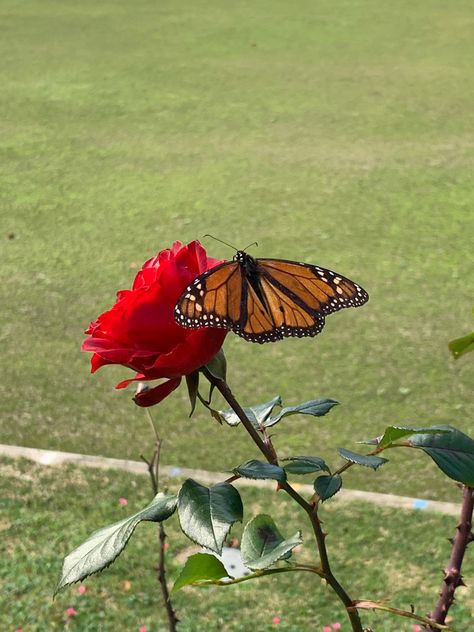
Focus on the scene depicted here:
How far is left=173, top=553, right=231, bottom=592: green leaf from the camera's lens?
89cm

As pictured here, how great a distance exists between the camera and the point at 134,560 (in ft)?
8.80

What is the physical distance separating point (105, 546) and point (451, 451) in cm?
34

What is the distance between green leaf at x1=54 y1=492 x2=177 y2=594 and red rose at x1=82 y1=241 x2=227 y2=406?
4.0 inches

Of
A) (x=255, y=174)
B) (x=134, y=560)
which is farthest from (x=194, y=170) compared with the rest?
(x=134, y=560)

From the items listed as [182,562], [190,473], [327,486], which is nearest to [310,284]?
[327,486]

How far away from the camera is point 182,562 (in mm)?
2611

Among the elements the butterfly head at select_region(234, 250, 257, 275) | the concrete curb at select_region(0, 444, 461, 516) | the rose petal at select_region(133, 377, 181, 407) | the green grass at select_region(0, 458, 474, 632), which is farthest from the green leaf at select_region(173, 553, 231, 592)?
the concrete curb at select_region(0, 444, 461, 516)

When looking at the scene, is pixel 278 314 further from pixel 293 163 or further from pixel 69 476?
pixel 293 163

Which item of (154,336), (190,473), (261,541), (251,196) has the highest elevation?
(154,336)

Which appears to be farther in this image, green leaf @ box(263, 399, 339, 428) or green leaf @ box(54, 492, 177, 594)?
green leaf @ box(263, 399, 339, 428)

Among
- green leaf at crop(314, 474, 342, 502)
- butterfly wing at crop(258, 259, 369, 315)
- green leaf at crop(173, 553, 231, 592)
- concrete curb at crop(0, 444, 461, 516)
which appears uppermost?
butterfly wing at crop(258, 259, 369, 315)

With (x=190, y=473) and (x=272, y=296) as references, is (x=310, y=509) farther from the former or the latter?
(x=190, y=473)

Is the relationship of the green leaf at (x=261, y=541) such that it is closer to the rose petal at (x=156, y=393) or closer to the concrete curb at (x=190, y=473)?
the rose petal at (x=156, y=393)

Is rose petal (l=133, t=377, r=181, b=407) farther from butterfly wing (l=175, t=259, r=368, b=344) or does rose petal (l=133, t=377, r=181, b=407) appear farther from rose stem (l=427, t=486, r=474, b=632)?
rose stem (l=427, t=486, r=474, b=632)
